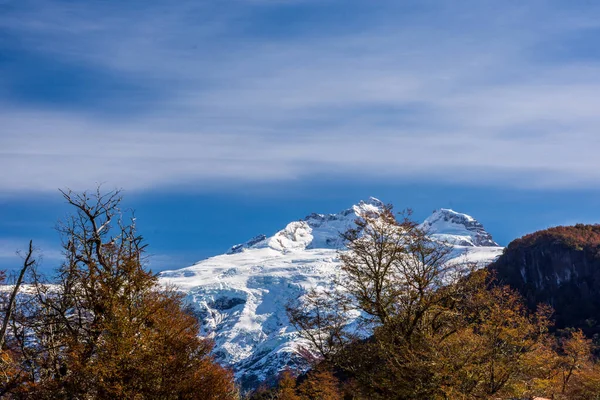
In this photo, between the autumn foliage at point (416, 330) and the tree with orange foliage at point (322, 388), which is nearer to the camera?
the autumn foliage at point (416, 330)

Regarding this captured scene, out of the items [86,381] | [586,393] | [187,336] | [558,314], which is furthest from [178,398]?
[558,314]

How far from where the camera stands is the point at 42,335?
34.8 m

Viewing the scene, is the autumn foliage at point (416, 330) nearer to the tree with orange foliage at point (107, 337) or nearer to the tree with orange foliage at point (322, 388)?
the tree with orange foliage at point (107, 337)

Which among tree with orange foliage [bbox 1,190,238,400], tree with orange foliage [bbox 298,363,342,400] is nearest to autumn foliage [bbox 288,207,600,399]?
tree with orange foliage [bbox 1,190,238,400]

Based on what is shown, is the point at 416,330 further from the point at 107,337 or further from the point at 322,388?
the point at 322,388

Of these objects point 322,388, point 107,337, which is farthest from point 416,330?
point 322,388

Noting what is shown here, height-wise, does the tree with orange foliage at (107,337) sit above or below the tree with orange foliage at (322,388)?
above

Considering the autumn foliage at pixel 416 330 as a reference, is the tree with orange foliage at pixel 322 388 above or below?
below

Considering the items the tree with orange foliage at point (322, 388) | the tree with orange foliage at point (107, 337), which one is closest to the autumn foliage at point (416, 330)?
the tree with orange foliage at point (107, 337)

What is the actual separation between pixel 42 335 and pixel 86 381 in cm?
555

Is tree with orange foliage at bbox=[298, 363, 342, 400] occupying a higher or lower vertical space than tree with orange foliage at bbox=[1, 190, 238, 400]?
lower

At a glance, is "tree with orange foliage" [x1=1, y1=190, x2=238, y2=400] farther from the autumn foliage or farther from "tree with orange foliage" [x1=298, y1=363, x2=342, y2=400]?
"tree with orange foliage" [x1=298, y1=363, x2=342, y2=400]

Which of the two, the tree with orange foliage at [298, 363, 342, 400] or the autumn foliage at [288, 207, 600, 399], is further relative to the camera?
the tree with orange foliage at [298, 363, 342, 400]

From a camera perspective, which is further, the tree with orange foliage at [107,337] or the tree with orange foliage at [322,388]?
the tree with orange foliage at [322,388]
